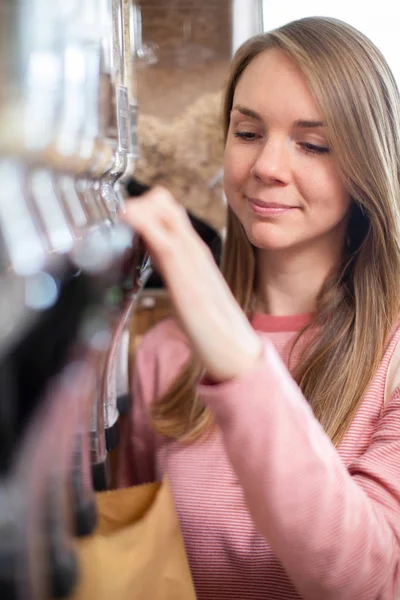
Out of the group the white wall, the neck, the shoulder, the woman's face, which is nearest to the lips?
the woman's face

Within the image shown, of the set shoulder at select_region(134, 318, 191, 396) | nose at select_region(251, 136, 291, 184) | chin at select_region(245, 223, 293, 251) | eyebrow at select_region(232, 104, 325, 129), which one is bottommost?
shoulder at select_region(134, 318, 191, 396)

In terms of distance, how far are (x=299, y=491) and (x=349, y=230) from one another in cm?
43

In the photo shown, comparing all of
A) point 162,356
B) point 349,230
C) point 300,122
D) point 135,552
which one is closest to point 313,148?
point 300,122

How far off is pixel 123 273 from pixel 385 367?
0.41 metres

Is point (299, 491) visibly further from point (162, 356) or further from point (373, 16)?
point (373, 16)

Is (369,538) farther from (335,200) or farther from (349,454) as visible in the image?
(335,200)

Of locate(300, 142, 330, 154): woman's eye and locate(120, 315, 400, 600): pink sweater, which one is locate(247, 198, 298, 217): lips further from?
locate(120, 315, 400, 600): pink sweater

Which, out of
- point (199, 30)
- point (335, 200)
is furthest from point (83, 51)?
point (199, 30)

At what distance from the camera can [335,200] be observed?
0.75 m

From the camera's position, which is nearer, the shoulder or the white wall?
the shoulder

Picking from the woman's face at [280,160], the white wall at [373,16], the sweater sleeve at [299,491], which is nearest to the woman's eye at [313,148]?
the woman's face at [280,160]

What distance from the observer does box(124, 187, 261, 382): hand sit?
43 cm

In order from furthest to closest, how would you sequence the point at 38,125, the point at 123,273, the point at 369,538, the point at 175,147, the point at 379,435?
the point at 175,147, the point at 379,435, the point at 369,538, the point at 123,273, the point at 38,125

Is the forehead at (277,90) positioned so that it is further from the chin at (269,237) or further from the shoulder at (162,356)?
the shoulder at (162,356)
